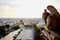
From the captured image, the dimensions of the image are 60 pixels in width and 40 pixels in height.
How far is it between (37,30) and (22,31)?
416 mm

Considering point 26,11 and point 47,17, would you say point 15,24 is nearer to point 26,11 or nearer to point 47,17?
point 26,11

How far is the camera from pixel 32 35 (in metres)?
3.24

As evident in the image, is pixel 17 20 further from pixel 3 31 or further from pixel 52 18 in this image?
pixel 52 18

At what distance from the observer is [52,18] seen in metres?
2.35

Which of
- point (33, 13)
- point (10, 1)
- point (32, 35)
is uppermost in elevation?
point (10, 1)

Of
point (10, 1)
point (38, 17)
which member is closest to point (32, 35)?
point (38, 17)

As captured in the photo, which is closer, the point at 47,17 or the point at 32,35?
the point at 47,17

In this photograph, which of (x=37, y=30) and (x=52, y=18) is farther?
(x=37, y=30)

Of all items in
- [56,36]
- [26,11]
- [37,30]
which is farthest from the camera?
[26,11]

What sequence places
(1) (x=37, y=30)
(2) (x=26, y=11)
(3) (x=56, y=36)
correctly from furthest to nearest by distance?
(2) (x=26, y=11)
(1) (x=37, y=30)
(3) (x=56, y=36)

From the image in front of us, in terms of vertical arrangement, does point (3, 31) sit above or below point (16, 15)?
below

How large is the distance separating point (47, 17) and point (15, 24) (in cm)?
115

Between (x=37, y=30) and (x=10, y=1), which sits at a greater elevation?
(x=10, y=1)

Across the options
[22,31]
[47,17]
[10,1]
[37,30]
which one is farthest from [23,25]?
[47,17]
